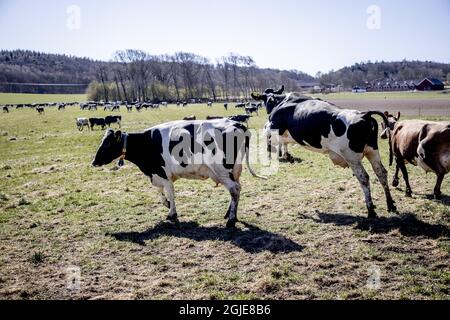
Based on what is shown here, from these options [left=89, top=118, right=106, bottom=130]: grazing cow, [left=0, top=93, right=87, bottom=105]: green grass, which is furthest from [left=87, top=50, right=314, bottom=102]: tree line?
[left=89, top=118, right=106, bottom=130]: grazing cow

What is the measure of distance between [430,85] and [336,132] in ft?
449

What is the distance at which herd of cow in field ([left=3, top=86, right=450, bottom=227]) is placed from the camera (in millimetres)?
7516

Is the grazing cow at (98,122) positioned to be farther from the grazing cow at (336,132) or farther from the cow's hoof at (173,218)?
the grazing cow at (336,132)

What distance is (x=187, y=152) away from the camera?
8.00 metres

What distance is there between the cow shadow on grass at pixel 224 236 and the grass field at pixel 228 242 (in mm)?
22

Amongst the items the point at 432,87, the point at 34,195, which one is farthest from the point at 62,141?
the point at 432,87

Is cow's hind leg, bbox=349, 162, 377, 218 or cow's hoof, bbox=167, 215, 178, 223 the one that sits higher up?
cow's hind leg, bbox=349, 162, 377, 218

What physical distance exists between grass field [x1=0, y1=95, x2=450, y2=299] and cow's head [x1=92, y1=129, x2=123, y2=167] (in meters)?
1.47

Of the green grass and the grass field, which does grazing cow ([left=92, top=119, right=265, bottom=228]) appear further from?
the green grass

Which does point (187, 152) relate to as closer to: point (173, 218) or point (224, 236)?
point (173, 218)

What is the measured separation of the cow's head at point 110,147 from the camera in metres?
8.48

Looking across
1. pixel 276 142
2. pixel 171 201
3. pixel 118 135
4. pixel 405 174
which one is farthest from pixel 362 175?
pixel 118 135
